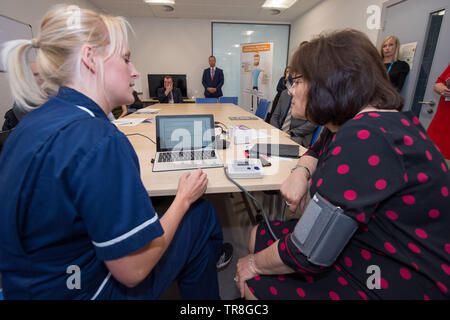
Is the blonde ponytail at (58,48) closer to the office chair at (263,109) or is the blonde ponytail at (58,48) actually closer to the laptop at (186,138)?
the laptop at (186,138)

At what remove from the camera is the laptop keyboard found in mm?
1193

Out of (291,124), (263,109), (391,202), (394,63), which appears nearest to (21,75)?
A: (391,202)

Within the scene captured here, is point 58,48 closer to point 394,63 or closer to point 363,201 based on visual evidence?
point 363,201

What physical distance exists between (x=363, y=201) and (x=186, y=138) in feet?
3.11

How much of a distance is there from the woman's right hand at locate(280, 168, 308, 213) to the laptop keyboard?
0.44 metres

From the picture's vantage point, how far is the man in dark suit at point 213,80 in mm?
6129

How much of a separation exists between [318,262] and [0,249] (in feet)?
2.66

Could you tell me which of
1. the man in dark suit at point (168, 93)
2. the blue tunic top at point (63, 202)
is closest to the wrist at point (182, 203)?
the blue tunic top at point (63, 202)

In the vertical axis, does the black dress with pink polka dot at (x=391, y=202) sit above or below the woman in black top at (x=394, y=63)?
below

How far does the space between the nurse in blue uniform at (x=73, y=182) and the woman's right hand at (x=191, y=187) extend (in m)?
0.13

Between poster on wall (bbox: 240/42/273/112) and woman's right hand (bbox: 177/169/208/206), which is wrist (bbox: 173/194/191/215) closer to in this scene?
woman's right hand (bbox: 177/169/208/206)

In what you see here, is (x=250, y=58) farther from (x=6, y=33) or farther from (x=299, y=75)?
(x=299, y=75)

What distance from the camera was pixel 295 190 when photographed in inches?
36.6
